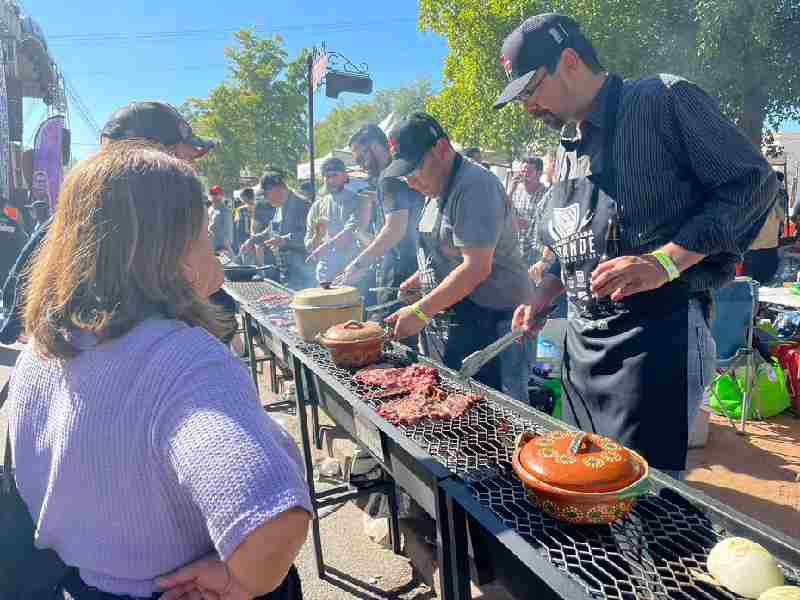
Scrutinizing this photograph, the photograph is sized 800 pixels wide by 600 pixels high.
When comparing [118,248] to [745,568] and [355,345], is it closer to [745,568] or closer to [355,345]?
[745,568]

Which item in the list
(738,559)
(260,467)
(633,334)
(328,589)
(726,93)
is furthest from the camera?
(726,93)

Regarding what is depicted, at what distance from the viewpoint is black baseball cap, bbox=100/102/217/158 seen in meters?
2.63

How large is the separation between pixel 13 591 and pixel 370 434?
112 cm

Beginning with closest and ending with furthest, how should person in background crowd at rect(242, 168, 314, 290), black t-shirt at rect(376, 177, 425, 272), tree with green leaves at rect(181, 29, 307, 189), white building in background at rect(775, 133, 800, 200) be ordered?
black t-shirt at rect(376, 177, 425, 272), person in background crowd at rect(242, 168, 314, 290), white building in background at rect(775, 133, 800, 200), tree with green leaves at rect(181, 29, 307, 189)

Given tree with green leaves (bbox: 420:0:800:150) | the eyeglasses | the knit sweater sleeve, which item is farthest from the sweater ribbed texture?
tree with green leaves (bbox: 420:0:800:150)

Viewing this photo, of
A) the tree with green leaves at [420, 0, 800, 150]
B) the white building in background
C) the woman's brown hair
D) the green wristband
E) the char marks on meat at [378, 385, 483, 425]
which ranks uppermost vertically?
the tree with green leaves at [420, 0, 800, 150]

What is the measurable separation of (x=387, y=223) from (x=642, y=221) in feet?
8.76

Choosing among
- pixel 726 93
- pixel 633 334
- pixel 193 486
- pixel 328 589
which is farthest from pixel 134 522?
pixel 726 93

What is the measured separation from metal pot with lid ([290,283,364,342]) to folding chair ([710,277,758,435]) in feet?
9.66

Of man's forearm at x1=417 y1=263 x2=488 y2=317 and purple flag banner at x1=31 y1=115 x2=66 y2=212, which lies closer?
man's forearm at x1=417 y1=263 x2=488 y2=317

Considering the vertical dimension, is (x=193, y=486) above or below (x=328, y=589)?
above

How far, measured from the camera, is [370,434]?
204 centimetres

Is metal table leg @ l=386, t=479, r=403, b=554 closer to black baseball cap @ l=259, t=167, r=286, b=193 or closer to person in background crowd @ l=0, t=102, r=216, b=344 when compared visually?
person in background crowd @ l=0, t=102, r=216, b=344

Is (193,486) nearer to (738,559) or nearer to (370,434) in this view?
(738,559)
